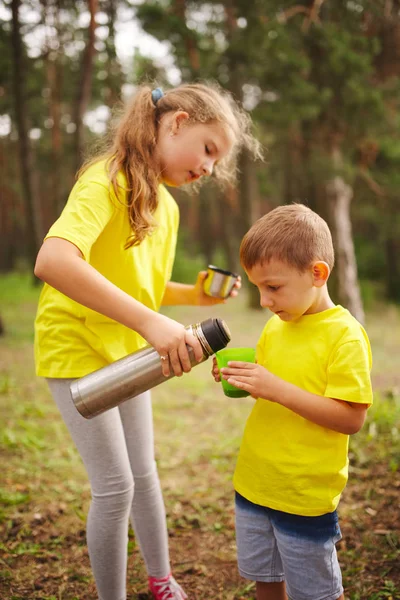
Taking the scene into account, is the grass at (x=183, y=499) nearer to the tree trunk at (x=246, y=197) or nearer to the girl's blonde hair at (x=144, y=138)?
the girl's blonde hair at (x=144, y=138)

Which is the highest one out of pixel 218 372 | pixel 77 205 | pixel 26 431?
pixel 77 205

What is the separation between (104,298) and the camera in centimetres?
158

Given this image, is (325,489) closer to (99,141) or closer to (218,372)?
(218,372)

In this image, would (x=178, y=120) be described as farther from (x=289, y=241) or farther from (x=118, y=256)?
(x=289, y=241)

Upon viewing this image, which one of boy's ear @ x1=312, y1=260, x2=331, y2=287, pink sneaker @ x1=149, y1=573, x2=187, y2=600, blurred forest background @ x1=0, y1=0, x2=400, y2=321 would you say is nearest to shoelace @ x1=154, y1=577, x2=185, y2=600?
pink sneaker @ x1=149, y1=573, x2=187, y2=600

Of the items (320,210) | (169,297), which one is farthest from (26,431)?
(320,210)

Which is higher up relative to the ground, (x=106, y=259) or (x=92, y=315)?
(x=106, y=259)

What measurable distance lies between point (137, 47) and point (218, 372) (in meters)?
8.84

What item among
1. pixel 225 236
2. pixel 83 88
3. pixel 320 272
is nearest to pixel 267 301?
pixel 320 272

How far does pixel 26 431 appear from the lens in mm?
4344

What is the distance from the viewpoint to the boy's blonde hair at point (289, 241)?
1.59 m

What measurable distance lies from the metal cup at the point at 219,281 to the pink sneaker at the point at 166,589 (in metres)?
1.25

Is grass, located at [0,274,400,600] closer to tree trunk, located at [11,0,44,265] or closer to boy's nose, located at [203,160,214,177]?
boy's nose, located at [203,160,214,177]

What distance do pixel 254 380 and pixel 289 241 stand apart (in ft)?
1.41
